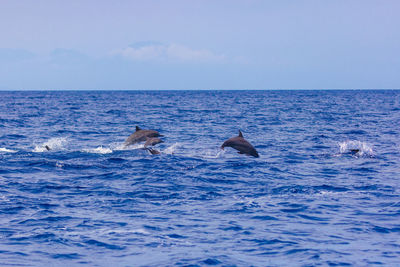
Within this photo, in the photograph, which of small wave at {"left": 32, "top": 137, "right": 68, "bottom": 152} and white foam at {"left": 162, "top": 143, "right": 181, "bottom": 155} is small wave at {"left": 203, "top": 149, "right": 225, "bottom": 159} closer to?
white foam at {"left": 162, "top": 143, "right": 181, "bottom": 155}

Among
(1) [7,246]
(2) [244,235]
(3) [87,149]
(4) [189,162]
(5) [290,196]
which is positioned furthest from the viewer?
(3) [87,149]

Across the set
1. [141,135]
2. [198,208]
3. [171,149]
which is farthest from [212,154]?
[198,208]

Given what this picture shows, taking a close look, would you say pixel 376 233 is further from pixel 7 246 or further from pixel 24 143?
pixel 24 143

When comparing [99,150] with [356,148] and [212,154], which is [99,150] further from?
[356,148]

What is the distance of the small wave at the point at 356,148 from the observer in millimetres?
21578

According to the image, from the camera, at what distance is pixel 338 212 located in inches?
465


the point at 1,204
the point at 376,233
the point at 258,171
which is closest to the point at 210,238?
the point at 376,233

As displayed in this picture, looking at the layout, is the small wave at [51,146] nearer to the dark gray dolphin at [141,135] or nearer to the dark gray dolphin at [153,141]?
the dark gray dolphin at [141,135]

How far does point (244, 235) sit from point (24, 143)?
18985 mm

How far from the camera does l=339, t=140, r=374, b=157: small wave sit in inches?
850

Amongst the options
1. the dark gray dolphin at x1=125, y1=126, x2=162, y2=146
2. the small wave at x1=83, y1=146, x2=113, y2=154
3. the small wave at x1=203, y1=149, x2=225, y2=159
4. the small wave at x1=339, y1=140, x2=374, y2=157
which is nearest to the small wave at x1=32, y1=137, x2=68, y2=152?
the small wave at x1=83, y1=146, x2=113, y2=154

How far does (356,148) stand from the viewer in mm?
24031

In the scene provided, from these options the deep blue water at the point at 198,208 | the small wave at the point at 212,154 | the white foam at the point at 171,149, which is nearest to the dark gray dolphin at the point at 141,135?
the deep blue water at the point at 198,208

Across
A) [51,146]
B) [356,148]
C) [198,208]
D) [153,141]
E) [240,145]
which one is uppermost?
[240,145]
